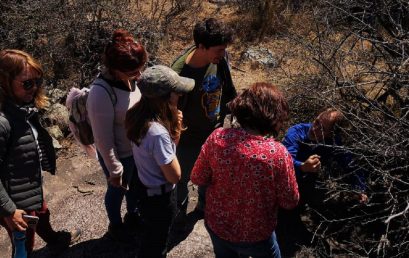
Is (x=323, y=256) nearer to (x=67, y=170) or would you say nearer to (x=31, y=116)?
(x=31, y=116)

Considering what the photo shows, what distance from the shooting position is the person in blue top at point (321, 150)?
2779 mm

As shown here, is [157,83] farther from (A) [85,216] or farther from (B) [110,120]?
(A) [85,216]

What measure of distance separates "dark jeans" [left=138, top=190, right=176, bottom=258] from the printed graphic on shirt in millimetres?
680

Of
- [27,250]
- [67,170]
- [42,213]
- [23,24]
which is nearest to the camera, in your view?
[27,250]

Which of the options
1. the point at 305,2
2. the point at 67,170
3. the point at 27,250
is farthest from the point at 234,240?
the point at 305,2

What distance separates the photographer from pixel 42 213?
272cm

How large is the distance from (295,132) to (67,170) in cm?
223

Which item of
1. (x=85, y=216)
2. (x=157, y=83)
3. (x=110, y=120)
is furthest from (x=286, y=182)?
(x=85, y=216)

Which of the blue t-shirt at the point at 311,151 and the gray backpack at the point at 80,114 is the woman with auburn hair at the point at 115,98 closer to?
the gray backpack at the point at 80,114

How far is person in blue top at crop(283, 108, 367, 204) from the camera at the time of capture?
2779 millimetres

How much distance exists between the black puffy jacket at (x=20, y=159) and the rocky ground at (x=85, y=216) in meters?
0.88

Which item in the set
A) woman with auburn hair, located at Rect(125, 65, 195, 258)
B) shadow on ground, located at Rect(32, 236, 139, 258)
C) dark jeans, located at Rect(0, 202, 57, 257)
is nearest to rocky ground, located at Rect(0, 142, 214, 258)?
shadow on ground, located at Rect(32, 236, 139, 258)

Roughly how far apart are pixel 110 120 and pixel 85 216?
1461 mm

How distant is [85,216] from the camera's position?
3.54 meters
